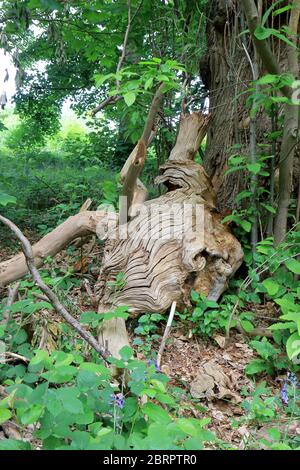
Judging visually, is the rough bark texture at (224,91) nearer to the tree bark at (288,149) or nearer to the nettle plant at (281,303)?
the tree bark at (288,149)

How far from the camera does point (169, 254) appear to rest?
12.3 ft

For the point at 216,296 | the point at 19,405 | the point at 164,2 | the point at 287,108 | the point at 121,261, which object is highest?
the point at 164,2

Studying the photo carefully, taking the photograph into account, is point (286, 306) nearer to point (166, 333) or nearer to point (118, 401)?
point (166, 333)

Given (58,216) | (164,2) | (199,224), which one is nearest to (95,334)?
(199,224)

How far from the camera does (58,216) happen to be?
5.39 metres

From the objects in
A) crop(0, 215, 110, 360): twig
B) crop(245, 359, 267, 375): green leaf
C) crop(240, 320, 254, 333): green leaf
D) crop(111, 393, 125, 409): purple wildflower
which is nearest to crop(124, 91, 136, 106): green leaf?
crop(0, 215, 110, 360): twig

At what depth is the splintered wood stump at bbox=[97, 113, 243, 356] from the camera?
359 cm

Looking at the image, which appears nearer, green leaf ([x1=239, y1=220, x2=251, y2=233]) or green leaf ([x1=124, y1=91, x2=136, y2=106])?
green leaf ([x1=124, y1=91, x2=136, y2=106])

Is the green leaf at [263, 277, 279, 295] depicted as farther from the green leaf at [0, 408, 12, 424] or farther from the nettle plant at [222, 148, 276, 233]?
the green leaf at [0, 408, 12, 424]

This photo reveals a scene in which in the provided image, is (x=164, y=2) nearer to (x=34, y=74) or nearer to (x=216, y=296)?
(x=216, y=296)

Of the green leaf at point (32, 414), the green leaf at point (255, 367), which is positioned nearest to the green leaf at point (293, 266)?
the green leaf at point (255, 367)

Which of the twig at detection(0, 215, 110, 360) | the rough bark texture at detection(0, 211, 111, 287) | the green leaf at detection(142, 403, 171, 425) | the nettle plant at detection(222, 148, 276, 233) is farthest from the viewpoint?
the rough bark texture at detection(0, 211, 111, 287)

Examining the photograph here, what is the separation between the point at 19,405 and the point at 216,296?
237cm

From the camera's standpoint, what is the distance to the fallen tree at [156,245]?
3.60 meters
